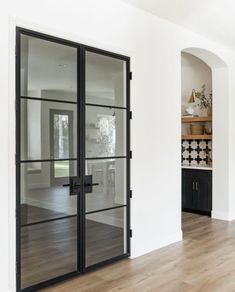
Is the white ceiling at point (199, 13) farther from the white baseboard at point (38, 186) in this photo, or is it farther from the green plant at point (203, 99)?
the white baseboard at point (38, 186)

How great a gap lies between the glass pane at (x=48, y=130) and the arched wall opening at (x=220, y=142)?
346 centimetres

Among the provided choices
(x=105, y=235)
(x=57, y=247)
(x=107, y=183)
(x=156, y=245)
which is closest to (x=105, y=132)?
(x=107, y=183)

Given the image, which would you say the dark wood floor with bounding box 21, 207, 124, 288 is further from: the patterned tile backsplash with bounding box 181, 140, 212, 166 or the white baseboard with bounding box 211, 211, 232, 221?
the patterned tile backsplash with bounding box 181, 140, 212, 166

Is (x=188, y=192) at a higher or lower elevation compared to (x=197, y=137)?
lower

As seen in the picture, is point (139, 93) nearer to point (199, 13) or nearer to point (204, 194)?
point (199, 13)

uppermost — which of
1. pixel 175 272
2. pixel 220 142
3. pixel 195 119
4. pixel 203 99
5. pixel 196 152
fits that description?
pixel 203 99

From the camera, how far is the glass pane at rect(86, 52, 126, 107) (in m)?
3.67

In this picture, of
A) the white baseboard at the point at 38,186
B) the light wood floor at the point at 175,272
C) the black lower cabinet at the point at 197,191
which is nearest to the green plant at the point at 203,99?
the black lower cabinet at the point at 197,191

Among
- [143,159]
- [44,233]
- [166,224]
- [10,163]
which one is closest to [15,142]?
[10,163]

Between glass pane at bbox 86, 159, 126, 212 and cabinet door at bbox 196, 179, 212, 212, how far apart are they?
2.79 meters

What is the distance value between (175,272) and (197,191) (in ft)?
9.73

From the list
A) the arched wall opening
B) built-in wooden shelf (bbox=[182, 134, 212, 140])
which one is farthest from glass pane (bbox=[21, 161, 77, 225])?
built-in wooden shelf (bbox=[182, 134, 212, 140])

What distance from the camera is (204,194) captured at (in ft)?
20.7

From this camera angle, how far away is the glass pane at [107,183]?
3.71 meters
